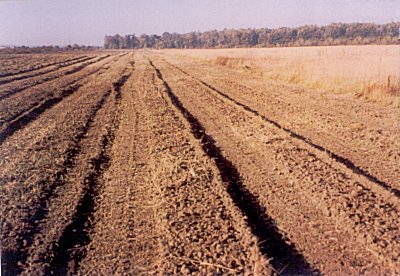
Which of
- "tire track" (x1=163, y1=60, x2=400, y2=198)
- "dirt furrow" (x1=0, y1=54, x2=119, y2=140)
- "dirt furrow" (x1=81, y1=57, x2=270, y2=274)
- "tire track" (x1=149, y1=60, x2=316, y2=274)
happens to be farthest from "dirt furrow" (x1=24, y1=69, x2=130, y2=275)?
"tire track" (x1=163, y1=60, x2=400, y2=198)

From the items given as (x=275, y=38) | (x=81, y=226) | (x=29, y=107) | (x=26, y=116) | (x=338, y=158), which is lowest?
(x=81, y=226)

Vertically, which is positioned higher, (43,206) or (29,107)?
(29,107)

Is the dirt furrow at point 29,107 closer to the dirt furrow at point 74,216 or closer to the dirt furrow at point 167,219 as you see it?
the dirt furrow at point 74,216

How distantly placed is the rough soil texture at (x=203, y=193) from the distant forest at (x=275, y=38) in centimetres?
3223

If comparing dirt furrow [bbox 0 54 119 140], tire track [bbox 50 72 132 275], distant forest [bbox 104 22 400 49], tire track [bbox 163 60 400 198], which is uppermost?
distant forest [bbox 104 22 400 49]

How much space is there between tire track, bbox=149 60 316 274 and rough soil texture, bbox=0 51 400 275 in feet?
0.05

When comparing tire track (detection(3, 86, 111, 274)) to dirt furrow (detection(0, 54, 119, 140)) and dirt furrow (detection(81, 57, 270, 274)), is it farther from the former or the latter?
dirt furrow (detection(0, 54, 119, 140))

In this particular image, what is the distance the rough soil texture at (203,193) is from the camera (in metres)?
3.41

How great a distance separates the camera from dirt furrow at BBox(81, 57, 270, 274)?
3.32 meters

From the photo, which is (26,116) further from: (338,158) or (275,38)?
(275,38)

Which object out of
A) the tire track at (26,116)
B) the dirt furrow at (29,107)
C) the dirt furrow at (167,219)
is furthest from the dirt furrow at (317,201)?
the dirt furrow at (29,107)

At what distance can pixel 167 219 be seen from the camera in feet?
13.3

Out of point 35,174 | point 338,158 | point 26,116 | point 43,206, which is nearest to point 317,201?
point 338,158

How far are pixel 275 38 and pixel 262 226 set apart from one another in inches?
3448
